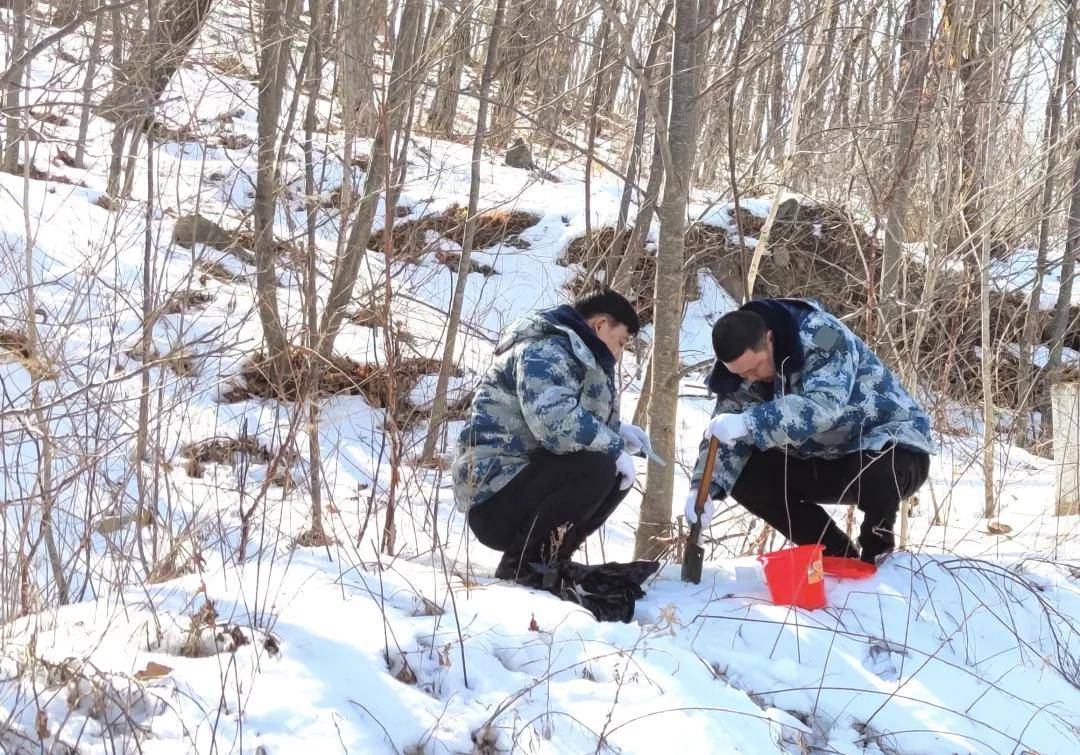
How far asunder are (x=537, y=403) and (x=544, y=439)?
0.14 meters

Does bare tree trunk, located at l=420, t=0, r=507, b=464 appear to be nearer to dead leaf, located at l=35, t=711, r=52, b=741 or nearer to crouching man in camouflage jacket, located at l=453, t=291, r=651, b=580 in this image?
crouching man in camouflage jacket, located at l=453, t=291, r=651, b=580

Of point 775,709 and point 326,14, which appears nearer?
point 775,709

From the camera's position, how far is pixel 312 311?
4430 millimetres

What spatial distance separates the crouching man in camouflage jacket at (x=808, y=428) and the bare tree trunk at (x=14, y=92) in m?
2.35

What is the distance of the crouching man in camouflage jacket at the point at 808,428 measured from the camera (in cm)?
338

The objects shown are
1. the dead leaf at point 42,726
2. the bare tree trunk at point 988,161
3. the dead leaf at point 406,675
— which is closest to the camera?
the dead leaf at point 42,726

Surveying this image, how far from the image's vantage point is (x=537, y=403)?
3320 millimetres

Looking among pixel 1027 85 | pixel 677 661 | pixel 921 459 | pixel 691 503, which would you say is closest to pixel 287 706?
pixel 677 661

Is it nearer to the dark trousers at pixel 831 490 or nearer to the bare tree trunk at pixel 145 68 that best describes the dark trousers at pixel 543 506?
the dark trousers at pixel 831 490

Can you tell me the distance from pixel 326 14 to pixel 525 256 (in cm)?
470

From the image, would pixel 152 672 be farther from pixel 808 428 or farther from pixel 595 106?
pixel 595 106

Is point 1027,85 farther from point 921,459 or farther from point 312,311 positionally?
point 312,311

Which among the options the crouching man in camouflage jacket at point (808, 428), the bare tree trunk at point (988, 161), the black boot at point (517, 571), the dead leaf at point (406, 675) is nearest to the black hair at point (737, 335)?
the crouching man in camouflage jacket at point (808, 428)

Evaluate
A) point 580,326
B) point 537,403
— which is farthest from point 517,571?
point 580,326
